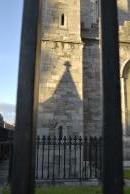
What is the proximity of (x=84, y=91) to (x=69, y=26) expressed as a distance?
2.91m

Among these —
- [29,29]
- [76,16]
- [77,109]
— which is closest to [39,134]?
[77,109]

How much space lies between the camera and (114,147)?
1.81 metres

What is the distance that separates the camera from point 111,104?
187 centimetres

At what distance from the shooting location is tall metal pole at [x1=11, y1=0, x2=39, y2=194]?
177cm

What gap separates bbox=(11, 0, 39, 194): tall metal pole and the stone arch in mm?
11776

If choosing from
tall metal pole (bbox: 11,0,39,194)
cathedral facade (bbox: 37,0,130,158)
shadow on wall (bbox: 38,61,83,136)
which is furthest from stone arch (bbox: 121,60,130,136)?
tall metal pole (bbox: 11,0,39,194)

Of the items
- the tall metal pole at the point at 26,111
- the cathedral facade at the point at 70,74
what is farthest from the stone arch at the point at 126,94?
the tall metal pole at the point at 26,111

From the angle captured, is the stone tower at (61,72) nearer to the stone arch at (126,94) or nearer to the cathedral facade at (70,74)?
the cathedral facade at (70,74)

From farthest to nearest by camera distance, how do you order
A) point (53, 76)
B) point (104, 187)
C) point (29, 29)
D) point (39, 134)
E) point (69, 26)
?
point (69, 26)
point (53, 76)
point (39, 134)
point (29, 29)
point (104, 187)

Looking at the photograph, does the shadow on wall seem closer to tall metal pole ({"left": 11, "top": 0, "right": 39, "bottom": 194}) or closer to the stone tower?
the stone tower

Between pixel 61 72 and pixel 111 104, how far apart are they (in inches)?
421

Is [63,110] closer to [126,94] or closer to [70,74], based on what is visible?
[70,74]

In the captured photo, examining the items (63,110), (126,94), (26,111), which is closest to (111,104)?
(26,111)

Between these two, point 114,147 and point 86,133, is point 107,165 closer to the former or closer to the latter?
point 114,147
